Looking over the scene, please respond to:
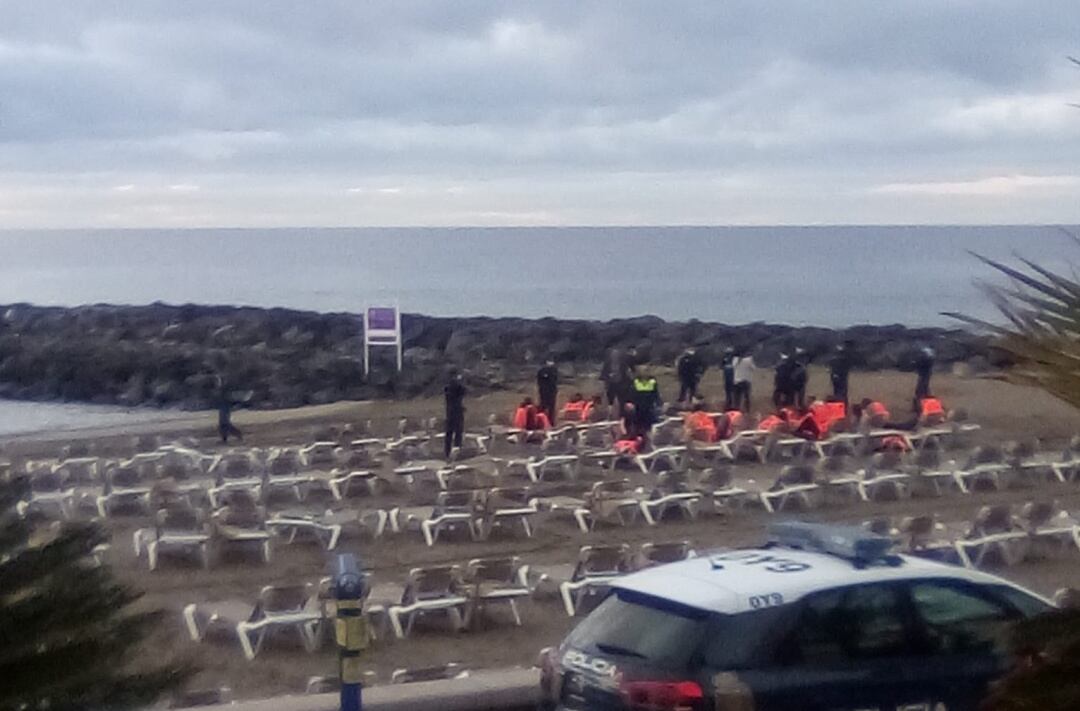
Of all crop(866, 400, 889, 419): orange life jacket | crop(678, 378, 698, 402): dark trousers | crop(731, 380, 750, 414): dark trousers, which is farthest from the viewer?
crop(678, 378, 698, 402): dark trousers

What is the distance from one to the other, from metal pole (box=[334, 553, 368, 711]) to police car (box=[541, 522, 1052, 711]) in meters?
0.86

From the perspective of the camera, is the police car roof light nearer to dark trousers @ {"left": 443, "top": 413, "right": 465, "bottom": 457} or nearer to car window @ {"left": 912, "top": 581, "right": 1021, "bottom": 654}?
car window @ {"left": 912, "top": 581, "right": 1021, "bottom": 654}

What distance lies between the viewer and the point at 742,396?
30.0 metres

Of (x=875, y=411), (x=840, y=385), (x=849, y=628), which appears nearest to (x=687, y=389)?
(x=840, y=385)

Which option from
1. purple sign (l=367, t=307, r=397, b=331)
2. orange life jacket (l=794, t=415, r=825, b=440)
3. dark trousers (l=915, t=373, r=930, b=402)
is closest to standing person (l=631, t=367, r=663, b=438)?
orange life jacket (l=794, t=415, r=825, b=440)

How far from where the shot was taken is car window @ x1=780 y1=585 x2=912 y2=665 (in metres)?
7.06

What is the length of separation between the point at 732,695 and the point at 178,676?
307cm

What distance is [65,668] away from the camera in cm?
387

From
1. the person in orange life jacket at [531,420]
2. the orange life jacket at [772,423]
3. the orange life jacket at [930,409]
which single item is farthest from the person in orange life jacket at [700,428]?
the orange life jacket at [930,409]

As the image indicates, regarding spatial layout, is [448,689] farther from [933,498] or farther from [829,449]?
[829,449]

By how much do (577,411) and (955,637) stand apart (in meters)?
21.0

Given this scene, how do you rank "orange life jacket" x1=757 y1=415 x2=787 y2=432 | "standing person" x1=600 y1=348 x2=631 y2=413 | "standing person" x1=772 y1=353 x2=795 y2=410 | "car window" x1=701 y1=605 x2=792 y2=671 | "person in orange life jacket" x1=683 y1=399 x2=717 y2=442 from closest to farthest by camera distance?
1. "car window" x1=701 y1=605 x2=792 y2=671
2. "person in orange life jacket" x1=683 y1=399 x2=717 y2=442
3. "orange life jacket" x1=757 y1=415 x2=787 y2=432
4. "standing person" x1=600 y1=348 x2=631 y2=413
5. "standing person" x1=772 y1=353 x2=795 y2=410

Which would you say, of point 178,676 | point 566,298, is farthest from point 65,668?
point 566,298

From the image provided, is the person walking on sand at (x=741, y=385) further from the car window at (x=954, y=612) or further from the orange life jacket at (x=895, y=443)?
the car window at (x=954, y=612)
